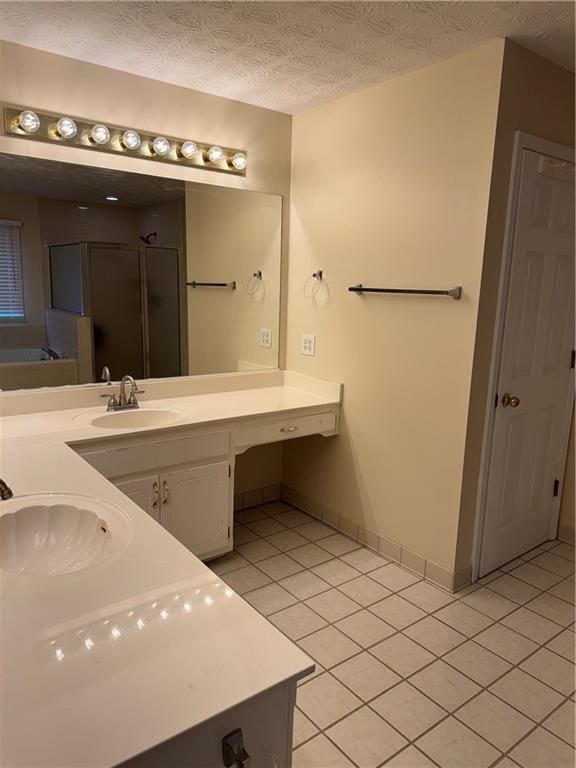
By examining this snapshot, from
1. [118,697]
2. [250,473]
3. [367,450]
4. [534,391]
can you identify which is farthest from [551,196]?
[118,697]

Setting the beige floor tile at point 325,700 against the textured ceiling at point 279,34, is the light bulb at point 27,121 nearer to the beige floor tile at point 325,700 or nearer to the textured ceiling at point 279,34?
the textured ceiling at point 279,34

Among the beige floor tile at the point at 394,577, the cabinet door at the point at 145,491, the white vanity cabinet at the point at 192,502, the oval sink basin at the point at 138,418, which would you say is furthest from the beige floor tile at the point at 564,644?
the oval sink basin at the point at 138,418

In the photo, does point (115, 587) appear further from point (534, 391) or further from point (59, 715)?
point (534, 391)

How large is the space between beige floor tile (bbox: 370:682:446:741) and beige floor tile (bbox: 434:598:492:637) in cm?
45

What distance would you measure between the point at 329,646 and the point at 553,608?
1.07 metres

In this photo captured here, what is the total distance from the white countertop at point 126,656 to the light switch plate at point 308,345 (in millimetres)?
1953

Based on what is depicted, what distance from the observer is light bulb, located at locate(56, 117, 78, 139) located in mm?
2314

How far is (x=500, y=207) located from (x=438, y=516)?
1.39 m

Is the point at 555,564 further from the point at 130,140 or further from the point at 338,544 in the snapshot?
the point at 130,140

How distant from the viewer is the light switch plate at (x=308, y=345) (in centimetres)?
312

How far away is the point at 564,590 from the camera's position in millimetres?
2564

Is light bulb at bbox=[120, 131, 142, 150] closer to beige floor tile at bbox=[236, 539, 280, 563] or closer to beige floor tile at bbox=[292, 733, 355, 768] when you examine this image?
beige floor tile at bbox=[236, 539, 280, 563]

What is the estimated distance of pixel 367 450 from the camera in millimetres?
2863

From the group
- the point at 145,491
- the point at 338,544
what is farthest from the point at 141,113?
the point at 338,544
